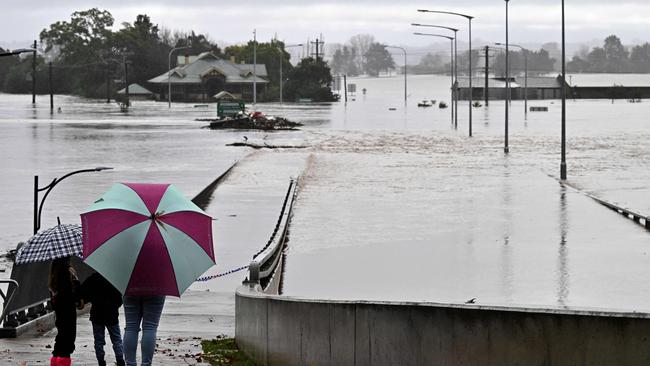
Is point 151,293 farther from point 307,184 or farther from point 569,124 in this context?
point 569,124

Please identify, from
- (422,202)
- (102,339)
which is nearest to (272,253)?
(102,339)

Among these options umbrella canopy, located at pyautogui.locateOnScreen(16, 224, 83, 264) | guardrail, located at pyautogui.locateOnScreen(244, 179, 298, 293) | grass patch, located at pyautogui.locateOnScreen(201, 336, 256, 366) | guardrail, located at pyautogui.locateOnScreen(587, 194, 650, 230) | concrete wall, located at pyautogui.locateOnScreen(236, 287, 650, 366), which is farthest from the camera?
guardrail, located at pyautogui.locateOnScreen(587, 194, 650, 230)

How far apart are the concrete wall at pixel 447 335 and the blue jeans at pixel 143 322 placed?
2.01 m

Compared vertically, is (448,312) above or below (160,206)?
below

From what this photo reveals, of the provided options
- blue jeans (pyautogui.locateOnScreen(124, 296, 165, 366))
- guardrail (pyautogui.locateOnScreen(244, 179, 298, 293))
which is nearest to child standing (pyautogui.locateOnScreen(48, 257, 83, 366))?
blue jeans (pyautogui.locateOnScreen(124, 296, 165, 366))

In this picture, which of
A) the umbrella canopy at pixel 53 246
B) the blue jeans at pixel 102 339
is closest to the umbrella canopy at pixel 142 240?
the umbrella canopy at pixel 53 246

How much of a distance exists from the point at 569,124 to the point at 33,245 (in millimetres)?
104617

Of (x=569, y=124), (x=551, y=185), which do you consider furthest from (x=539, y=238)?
(x=569, y=124)

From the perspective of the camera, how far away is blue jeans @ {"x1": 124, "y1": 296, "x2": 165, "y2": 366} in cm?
1230

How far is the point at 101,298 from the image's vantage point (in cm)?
1309

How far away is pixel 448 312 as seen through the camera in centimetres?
1248

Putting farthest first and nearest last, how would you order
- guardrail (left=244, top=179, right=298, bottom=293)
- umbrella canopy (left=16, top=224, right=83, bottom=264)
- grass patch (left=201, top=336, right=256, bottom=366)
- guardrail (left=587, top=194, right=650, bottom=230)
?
guardrail (left=587, top=194, right=650, bottom=230) → guardrail (left=244, top=179, right=298, bottom=293) → grass patch (left=201, top=336, right=256, bottom=366) → umbrella canopy (left=16, top=224, right=83, bottom=264)

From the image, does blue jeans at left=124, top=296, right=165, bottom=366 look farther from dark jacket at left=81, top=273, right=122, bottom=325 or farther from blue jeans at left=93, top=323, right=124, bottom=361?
blue jeans at left=93, top=323, right=124, bottom=361

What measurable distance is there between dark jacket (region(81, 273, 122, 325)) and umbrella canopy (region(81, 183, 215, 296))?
0.86 meters
